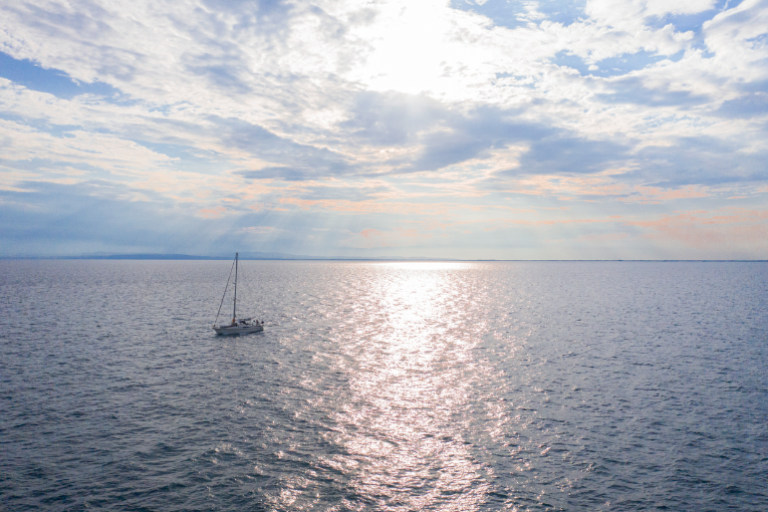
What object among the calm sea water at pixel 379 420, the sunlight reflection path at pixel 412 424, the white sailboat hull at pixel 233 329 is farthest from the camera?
the white sailboat hull at pixel 233 329

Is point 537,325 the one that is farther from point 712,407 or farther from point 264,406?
point 264,406

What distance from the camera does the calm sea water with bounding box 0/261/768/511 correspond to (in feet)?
91.9

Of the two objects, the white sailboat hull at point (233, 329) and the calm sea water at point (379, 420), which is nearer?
the calm sea water at point (379, 420)

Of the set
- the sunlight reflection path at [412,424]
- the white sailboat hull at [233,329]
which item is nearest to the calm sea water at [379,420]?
the sunlight reflection path at [412,424]

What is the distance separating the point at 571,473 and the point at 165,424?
1387 inches

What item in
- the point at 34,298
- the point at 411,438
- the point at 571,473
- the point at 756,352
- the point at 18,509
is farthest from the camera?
the point at 34,298

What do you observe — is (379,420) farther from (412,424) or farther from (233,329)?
(233,329)

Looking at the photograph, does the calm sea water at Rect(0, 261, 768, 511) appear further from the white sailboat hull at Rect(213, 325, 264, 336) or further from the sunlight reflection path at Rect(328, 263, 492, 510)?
the white sailboat hull at Rect(213, 325, 264, 336)

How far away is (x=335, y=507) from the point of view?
2627 centimetres

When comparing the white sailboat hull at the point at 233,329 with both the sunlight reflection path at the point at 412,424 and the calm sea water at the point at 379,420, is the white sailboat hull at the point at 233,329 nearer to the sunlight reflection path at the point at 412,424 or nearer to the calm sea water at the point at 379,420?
the calm sea water at the point at 379,420

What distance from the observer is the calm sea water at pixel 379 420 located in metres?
28.0

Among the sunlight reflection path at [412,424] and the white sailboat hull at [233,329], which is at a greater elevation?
the white sailboat hull at [233,329]

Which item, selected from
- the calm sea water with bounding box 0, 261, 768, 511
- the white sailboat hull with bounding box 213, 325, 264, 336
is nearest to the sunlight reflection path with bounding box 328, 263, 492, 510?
the calm sea water with bounding box 0, 261, 768, 511

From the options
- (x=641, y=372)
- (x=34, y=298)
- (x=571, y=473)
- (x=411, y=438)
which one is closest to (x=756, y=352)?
(x=641, y=372)
